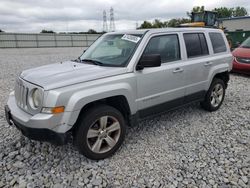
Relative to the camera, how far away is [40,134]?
2.71 m

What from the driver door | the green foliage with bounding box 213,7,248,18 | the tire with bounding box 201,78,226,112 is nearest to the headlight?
the driver door

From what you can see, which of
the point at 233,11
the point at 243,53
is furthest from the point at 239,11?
the point at 243,53

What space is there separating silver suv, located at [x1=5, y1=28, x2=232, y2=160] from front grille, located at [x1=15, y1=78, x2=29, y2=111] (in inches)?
0.5

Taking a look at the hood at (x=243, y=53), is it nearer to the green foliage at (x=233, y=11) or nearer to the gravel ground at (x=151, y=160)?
the gravel ground at (x=151, y=160)

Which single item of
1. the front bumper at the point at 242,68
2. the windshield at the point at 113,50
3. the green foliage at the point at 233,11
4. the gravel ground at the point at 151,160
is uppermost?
the green foliage at the point at 233,11

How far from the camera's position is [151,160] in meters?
3.19

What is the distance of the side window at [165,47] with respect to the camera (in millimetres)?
3631

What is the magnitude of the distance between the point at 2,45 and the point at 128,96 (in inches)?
1249

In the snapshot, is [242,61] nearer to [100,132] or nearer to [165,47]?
[165,47]

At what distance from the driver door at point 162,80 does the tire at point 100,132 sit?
19.3 inches

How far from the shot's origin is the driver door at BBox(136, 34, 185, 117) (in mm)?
3461

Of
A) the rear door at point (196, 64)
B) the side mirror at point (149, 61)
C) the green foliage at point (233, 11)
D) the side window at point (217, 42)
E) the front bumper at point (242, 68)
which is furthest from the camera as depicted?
the green foliage at point (233, 11)

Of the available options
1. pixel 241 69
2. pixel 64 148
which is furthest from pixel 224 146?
pixel 241 69

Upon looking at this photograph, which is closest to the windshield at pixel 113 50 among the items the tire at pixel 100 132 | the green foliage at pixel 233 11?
the tire at pixel 100 132
